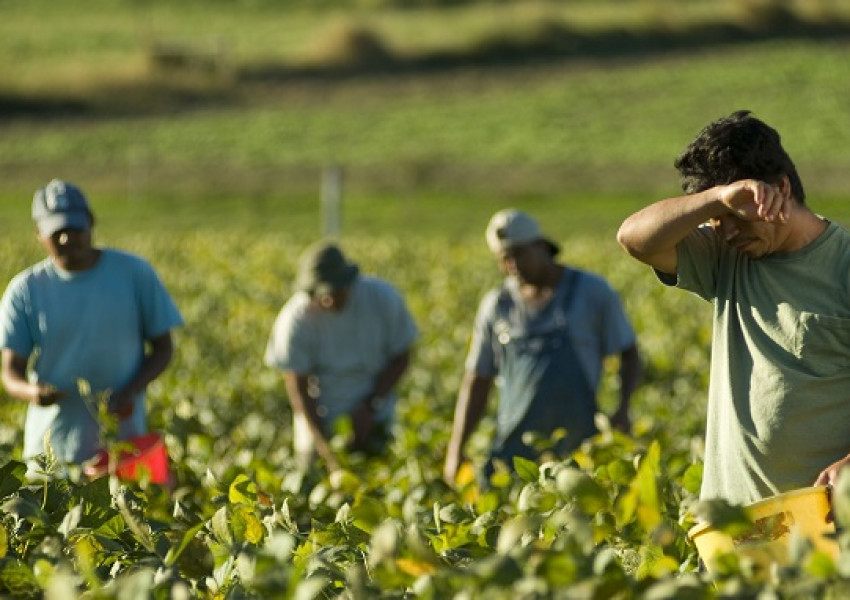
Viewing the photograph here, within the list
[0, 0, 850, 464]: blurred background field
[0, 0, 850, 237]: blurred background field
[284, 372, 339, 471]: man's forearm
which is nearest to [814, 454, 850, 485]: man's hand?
[284, 372, 339, 471]: man's forearm

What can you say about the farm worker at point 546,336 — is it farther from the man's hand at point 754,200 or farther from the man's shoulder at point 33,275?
the man's hand at point 754,200

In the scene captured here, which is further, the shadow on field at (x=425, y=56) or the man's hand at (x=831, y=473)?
the shadow on field at (x=425, y=56)

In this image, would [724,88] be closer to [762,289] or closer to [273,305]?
[273,305]

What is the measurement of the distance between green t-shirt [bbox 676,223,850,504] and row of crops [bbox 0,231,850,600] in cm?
23

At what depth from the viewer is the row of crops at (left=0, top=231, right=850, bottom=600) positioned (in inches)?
101

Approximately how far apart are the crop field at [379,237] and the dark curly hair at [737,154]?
652 millimetres

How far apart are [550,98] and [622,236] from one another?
47.3 metres

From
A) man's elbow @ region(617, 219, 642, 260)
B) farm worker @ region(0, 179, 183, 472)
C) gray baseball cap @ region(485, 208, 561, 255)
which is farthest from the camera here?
gray baseball cap @ region(485, 208, 561, 255)

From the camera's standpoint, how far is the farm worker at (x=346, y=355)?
24.5 ft

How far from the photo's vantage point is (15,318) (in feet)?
20.1

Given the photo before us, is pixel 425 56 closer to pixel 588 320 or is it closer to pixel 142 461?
pixel 588 320

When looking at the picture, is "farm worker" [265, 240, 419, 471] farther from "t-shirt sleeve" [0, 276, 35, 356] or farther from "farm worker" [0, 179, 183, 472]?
"t-shirt sleeve" [0, 276, 35, 356]

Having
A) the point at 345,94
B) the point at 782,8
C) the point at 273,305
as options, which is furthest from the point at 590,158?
the point at 273,305

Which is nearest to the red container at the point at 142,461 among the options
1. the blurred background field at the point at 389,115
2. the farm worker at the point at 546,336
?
the farm worker at the point at 546,336
